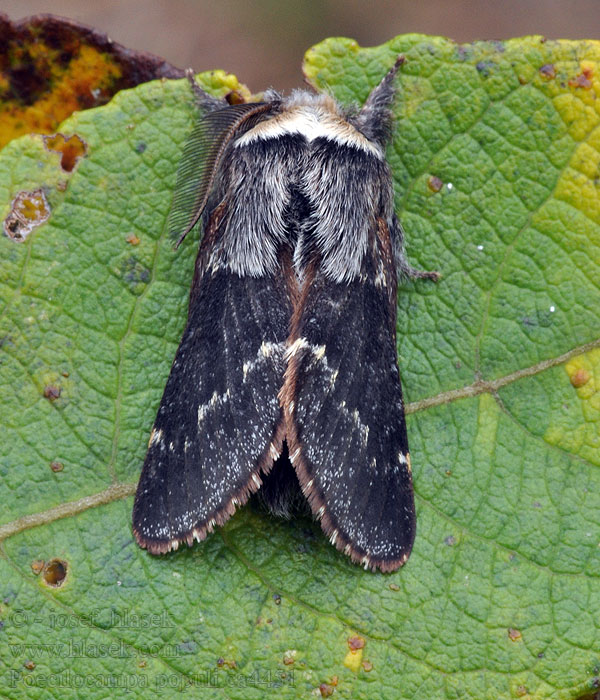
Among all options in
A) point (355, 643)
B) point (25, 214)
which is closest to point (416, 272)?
point (355, 643)

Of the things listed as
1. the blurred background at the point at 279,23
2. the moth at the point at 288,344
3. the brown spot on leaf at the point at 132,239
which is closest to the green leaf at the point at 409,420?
the brown spot on leaf at the point at 132,239

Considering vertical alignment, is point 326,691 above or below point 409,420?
below

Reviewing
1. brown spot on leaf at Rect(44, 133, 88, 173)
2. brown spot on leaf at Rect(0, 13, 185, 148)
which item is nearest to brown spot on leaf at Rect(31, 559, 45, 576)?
brown spot on leaf at Rect(44, 133, 88, 173)

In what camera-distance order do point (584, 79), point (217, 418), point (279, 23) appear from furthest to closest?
1. point (279, 23)
2. point (584, 79)
3. point (217, 418)

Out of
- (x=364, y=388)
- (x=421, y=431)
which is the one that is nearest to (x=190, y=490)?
(x=364, y=388)

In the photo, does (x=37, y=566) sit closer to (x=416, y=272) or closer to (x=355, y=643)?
(x=355, y=643)
